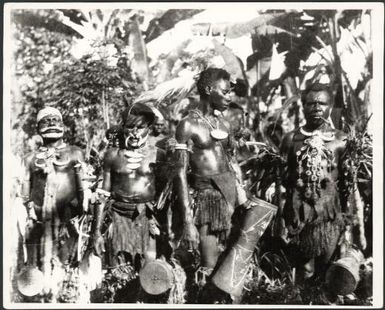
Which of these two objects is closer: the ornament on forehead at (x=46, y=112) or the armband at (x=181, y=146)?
the armband at (x=181, y=146)

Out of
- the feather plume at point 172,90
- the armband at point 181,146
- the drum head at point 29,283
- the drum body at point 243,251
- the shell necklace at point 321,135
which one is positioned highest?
the feather plume at point 172,90

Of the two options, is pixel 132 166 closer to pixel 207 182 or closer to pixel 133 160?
pixel 133 160

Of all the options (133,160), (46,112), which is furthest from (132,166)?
(46,112)

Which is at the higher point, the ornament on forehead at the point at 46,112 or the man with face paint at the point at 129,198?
the ornament on forehead at the point at 46,112

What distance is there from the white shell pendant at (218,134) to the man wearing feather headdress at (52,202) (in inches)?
36.0

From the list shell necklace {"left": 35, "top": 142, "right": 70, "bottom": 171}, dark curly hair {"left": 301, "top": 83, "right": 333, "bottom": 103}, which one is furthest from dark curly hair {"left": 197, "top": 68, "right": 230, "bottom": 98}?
shell necklace {"left": 35, "top": 142, "right": 70, "bottom": 171}

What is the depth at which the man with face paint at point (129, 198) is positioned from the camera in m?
4.23

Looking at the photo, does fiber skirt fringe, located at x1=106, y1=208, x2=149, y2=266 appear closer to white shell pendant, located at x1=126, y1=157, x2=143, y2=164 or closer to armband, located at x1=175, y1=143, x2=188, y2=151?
white shell pendant, located at x1=126, y1=157, x2=143, y2=164

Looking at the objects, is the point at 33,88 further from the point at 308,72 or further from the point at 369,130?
the point at 369,130

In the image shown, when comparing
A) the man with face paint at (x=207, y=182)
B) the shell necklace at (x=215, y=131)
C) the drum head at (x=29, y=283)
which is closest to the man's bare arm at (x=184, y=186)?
the man with face paint at (x=207, y=182)

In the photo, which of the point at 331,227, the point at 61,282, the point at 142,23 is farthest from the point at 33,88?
the point at 331,227

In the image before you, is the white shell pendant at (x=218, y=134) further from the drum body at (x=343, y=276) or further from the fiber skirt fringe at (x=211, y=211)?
the drum body at (x=343, y=276)

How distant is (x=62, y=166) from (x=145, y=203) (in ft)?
2.06

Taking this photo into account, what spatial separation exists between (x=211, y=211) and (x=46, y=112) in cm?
131
